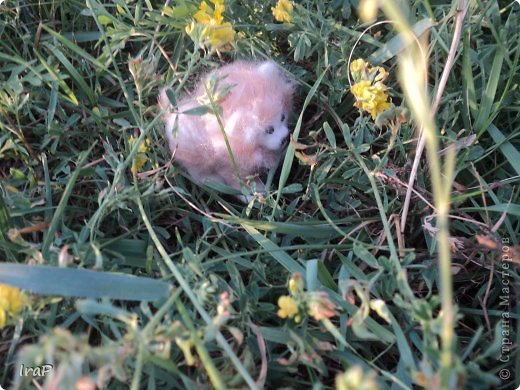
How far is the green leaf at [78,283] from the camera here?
1.06 m

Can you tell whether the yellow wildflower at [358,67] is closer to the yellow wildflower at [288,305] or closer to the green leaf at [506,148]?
the green leaf at [506,148]

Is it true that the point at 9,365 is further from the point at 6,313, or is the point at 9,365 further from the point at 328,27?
the point at 328,27

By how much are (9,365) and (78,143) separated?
70 cm

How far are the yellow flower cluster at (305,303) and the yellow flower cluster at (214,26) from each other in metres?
0.64

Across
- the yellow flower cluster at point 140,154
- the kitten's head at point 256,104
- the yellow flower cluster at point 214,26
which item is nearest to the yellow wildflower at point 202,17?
the yellow flower cluster at point 214,26

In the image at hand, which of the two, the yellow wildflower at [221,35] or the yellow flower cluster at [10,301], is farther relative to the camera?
the yellow wildflower at [221,35]

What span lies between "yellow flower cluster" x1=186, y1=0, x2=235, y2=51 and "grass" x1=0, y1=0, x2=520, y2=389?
0.18ft

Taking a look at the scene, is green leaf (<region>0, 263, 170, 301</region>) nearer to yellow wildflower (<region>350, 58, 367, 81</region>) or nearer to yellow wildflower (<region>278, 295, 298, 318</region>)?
yellow wildflower (<region>278, 295, 298, 318</region>)

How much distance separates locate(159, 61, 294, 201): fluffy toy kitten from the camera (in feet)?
5.44

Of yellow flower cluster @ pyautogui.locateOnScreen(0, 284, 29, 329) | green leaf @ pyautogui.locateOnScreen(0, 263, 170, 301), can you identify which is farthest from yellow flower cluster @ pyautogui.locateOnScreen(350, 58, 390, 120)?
yellow flower cluster @ pyautogui.locateOnScreen(0, 284, 29, 329)

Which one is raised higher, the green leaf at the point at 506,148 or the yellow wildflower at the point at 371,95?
the yellow wildflower at the point at 371,95

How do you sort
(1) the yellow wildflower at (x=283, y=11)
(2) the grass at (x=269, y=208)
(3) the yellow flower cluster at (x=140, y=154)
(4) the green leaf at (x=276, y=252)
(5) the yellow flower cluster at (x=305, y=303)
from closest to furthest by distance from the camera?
1. (5) the yellow flower cluster at (x=305, y=303)
2. (2) the grass at (x=269, y=208)
3. (4) the green leaf at (x=276, y=252)
4. (3) the yellow flower cluster at (x=140, y=154)
5. (1) the yellow wildflower at (x=283, y=11)

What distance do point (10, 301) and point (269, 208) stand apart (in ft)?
2.38

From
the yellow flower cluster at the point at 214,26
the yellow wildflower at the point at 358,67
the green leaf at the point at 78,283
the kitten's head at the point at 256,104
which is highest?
the yellow flower cluster at the point at 214,26
